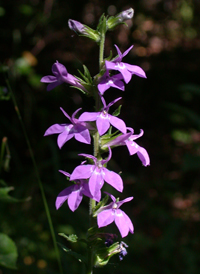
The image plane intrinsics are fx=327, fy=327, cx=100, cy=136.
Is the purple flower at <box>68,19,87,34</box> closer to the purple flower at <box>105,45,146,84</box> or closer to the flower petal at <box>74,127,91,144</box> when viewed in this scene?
the purple flower at <box>105,45,146,84</box>

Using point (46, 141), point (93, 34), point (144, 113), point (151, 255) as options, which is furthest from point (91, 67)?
point (93, 34)

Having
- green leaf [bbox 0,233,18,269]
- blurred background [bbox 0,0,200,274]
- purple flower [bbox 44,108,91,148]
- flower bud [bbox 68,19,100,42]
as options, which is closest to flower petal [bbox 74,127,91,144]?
purple flower [bbox 44,108,91,148]

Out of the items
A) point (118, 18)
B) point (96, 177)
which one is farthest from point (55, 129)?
point (118, 18)

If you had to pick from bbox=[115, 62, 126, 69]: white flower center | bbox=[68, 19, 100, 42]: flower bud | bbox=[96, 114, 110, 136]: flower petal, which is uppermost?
bbox=[68, 19, 100, 42]: flower bud

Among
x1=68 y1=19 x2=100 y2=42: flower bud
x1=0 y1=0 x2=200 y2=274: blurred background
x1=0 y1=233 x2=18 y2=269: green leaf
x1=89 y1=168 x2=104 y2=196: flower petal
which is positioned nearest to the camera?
x1=89 y1=168 x2=104 y2=196: flower petal

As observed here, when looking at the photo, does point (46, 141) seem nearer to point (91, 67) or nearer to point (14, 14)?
point (91, 67)

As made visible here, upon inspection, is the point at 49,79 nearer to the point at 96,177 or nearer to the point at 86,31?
the point at 86,31
